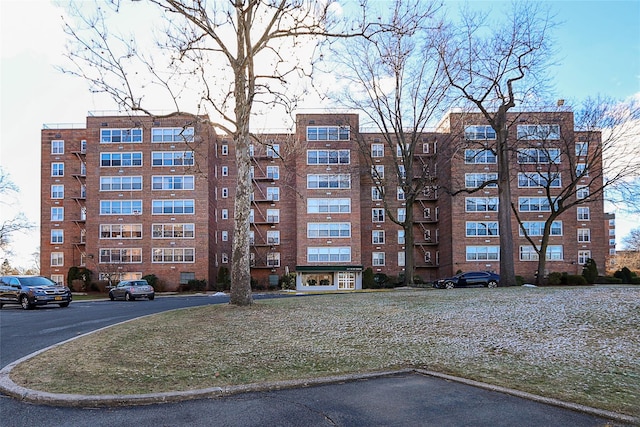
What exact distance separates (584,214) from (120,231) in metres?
52.3

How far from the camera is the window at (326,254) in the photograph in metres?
53.1

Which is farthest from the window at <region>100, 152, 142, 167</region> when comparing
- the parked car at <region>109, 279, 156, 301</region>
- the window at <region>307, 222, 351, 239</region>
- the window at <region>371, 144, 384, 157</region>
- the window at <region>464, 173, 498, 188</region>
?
the window at <region>464, 173, 498, 188</region>

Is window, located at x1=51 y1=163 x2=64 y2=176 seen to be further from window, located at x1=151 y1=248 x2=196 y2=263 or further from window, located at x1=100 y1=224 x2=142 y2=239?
window, located at x1=151 y1=248 x2=196 y2=263

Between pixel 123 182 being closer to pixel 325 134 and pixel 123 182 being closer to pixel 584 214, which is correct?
pixel 325 134

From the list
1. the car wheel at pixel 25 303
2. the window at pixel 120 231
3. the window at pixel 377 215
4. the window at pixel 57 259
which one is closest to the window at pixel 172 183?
the window at pixel 120 231

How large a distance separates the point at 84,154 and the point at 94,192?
699cm

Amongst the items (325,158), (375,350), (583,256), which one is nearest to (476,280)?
(325,158)

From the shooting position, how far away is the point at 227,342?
10359 mm

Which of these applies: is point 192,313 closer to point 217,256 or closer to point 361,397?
point 361,397

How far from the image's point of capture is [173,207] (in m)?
53.4

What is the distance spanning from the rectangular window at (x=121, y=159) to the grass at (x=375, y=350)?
42584mm

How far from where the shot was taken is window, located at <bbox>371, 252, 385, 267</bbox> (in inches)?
2258

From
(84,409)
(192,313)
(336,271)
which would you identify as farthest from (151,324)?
(336,271)

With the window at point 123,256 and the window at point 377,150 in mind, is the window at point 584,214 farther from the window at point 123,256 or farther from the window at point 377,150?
the window at point 123,256
